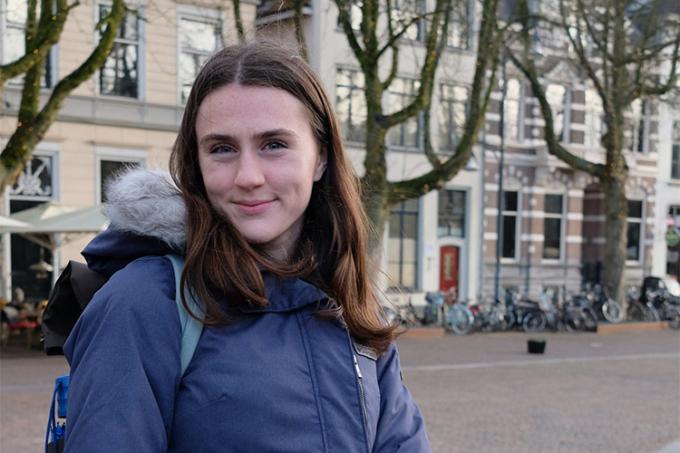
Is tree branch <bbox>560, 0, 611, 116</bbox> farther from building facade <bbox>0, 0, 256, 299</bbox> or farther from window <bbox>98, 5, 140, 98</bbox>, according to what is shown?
window <bbox>98, 5, 140, 98</bbox>

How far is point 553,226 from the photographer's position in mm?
26422

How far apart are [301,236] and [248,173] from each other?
9.8 inches

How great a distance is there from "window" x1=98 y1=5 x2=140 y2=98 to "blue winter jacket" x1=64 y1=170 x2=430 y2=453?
17967mm

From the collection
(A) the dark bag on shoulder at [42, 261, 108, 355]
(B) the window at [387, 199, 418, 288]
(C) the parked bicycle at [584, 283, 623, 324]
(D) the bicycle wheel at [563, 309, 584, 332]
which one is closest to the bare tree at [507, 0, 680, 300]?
(C) the parked bicycle at [584, 283, 623, 324]

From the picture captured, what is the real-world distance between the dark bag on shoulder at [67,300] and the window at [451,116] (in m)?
21.6

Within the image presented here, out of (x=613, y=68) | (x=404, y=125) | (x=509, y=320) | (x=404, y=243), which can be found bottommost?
(x=509, y=320)

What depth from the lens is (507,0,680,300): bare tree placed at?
1769 centimetres

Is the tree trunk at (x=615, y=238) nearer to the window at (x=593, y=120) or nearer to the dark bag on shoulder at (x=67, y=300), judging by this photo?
the window at (x=593, y=120)

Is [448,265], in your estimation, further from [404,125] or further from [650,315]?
[650,315]

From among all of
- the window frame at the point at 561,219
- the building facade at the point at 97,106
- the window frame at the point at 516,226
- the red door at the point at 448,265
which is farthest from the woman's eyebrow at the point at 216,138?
the window frame at the point at 561,219

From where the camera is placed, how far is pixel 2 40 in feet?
54.7

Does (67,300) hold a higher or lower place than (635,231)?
higher

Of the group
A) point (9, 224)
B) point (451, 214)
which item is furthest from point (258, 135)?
point (451, 214)

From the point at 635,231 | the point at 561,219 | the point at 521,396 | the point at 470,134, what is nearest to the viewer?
the point at 521,396
